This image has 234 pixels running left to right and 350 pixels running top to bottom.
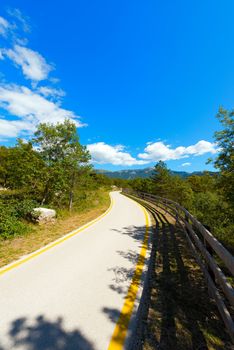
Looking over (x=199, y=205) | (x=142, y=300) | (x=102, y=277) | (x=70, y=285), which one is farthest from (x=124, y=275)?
(x=199, y=205)

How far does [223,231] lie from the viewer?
12992 mm

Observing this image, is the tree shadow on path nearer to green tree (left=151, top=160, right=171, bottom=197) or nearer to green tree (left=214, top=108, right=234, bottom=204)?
green tree (left=214, top=108, right=234, bottom=204)

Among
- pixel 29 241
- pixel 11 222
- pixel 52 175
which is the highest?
pixel 52 175

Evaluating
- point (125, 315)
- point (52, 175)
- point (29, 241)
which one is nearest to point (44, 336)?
point (125, 315)

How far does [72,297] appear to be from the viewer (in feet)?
12.3

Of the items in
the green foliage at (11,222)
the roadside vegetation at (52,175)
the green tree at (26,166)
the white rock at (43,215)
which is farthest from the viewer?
the green tree at (26,166)

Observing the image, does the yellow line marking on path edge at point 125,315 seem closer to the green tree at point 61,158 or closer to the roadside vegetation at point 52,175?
the roadside vegetation at point 52,175

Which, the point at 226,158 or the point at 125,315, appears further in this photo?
the point at 226,158

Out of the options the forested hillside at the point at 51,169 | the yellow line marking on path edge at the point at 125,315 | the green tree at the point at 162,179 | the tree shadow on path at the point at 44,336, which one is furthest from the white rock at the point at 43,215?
the green tree at the point at 162,179

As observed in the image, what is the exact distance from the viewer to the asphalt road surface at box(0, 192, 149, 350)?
275 centimetres

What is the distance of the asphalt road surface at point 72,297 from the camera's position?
2.75m

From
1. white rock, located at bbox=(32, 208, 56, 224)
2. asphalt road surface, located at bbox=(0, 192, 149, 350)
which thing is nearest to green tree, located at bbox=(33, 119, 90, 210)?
white rock, located at bbox=(32, 208, 56, 224)

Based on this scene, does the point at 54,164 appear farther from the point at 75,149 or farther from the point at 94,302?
the point at 94,302

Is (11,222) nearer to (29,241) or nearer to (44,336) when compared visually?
(29,241)
